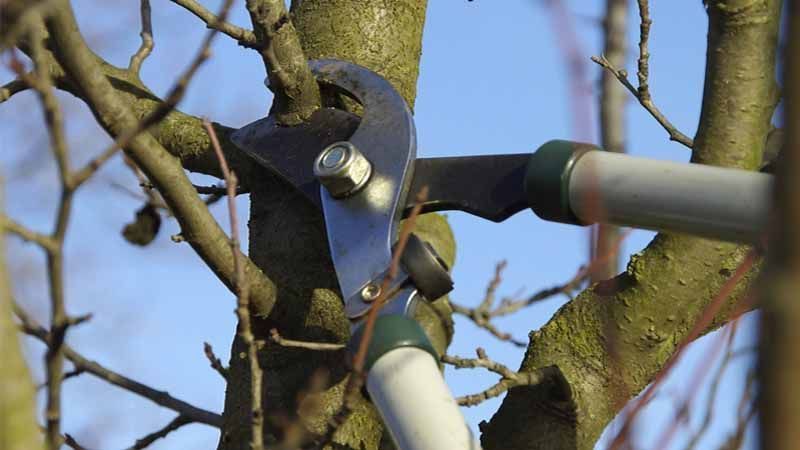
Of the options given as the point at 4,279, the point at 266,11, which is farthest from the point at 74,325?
the point at 266,11

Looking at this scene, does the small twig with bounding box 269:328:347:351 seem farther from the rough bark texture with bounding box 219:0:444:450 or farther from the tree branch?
the tree branch

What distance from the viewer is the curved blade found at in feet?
6.10

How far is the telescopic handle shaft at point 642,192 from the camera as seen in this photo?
141cm

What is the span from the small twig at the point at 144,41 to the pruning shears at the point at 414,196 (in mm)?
362

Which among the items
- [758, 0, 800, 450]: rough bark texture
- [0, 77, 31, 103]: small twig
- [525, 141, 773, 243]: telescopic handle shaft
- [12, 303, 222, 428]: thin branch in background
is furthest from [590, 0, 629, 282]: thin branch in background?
[0, 77, 31, 103]: small twig

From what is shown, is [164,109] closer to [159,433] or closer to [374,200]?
[374,200]

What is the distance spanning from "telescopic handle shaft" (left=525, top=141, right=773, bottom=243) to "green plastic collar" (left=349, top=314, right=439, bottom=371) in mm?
275

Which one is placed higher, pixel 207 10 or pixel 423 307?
pixel 207 10

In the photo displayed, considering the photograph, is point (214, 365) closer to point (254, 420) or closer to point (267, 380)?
point (267, 380)

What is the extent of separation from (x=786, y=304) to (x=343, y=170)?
145cm

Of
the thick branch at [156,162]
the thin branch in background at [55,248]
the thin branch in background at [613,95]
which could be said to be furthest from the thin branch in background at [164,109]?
the thin branch in background at [613,95]

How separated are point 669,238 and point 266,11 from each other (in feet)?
2.78

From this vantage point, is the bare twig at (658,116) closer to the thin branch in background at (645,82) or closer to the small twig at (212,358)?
the thin branch in background at (645,82)

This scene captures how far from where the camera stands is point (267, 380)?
2.08 metres
